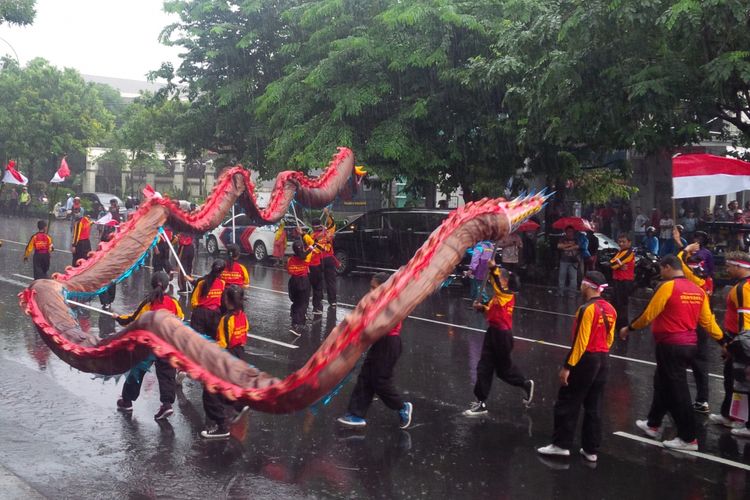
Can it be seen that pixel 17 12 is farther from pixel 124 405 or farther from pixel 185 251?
pixel 124 405

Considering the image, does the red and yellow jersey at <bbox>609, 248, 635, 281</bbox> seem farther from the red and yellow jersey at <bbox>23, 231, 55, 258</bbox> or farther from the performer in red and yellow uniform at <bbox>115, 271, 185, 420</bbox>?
the red and yellow jersey at <bbox>23, 231, 55, 258</bbox>

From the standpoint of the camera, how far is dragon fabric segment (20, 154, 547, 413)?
4066mm

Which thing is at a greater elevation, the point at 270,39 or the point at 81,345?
the point at 270,39

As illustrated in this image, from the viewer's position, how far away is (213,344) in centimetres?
462

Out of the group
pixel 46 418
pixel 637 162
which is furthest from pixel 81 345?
pixel 637 162

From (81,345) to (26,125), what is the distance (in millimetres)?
40959

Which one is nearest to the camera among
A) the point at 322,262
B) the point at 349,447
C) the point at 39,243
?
the point at 349,447

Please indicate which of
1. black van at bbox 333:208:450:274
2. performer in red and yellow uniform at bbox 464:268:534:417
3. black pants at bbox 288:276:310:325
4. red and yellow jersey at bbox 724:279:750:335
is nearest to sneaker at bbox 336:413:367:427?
performer in red and yellow uniform at bbox 464:268:534:417

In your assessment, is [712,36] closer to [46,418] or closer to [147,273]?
[46,418]

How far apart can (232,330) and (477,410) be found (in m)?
2.59

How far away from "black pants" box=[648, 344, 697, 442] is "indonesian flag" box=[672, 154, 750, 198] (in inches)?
159

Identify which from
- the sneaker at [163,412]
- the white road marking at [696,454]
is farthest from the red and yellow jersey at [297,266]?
the white road marking at [696,454]

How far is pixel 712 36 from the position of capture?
11859 mm

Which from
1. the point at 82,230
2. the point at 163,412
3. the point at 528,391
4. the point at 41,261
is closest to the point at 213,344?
the point at 163,412
